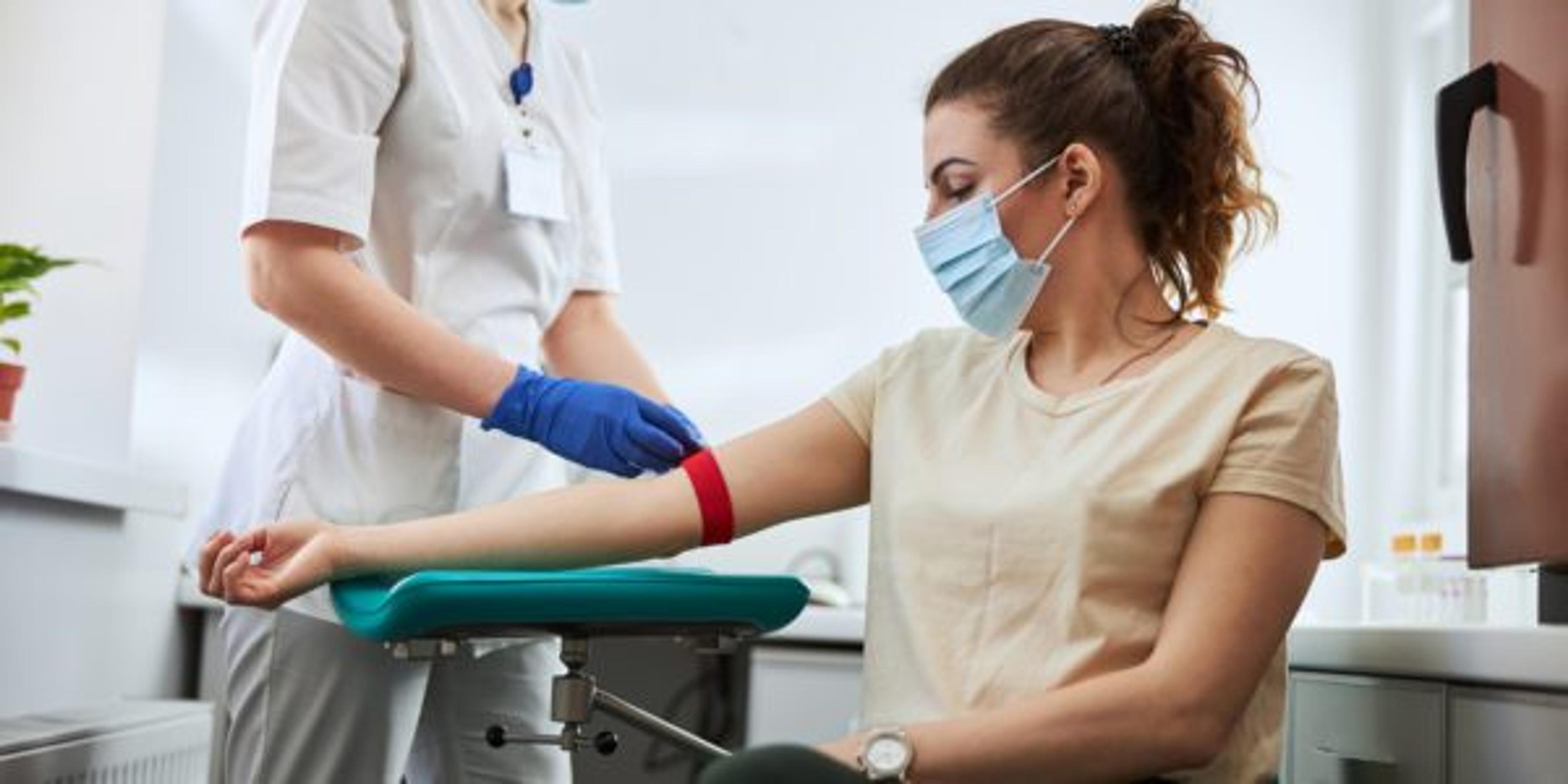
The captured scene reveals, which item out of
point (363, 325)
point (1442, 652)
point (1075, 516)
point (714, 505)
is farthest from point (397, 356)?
point (1442, 652)

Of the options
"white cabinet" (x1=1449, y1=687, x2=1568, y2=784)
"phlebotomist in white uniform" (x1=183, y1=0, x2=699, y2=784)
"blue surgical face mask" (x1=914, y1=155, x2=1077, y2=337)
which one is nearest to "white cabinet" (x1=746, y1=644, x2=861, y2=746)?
"phlebotomist in white uniform" (x1=183, y1=0, x2=699, y2=784)

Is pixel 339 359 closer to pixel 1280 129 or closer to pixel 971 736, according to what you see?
pixel 971 736

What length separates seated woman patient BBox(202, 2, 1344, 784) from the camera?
4.41ft

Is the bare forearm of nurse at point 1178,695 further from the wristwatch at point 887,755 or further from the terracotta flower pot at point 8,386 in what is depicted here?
the terracotta flower pot at point 8,386

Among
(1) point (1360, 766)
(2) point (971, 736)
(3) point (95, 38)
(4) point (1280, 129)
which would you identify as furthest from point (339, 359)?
(4) point (1280, 129)

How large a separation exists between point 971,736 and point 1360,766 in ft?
1.78

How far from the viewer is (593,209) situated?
2.05 metres

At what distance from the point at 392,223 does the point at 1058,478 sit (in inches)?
28.7

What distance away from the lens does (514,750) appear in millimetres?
1797

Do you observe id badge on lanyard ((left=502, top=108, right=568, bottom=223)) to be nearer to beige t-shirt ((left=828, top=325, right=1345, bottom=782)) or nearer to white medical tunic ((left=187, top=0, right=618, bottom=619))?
white medical tunic ((left=187, top=0, right=618, bottom=619))

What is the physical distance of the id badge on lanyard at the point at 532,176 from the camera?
1.82 metres

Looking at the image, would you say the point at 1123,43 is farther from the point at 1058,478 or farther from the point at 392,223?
the point at 392,223

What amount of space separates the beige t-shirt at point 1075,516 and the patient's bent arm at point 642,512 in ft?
0.31

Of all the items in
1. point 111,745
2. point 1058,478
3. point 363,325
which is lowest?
point 111,745
